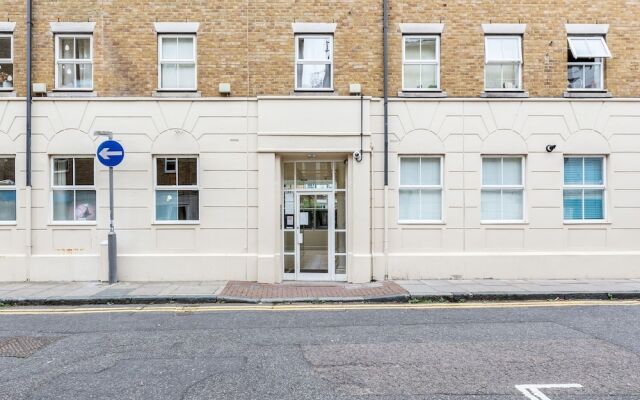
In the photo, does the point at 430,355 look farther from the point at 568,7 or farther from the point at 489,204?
the point at 568,7

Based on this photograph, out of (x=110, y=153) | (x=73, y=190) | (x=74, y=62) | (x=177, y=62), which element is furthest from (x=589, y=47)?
(x=73, y=190)

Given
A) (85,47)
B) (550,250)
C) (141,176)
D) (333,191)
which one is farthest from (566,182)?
(85,47)

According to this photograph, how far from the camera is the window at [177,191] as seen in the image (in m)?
11.3

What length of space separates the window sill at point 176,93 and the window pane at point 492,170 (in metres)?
7.34

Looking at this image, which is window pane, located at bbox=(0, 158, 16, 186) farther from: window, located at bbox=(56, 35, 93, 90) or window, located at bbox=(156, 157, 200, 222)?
window, located at bbox=(156, 157, 200, 222)

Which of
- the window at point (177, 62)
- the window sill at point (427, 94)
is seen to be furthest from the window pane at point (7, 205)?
the window sill at point (427, 94)

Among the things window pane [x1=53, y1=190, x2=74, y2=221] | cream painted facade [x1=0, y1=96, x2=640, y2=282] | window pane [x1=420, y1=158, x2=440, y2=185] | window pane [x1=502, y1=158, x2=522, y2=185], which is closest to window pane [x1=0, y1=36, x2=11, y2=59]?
cream painted facade [x1=0, y1=96, x2=640, y2=282]

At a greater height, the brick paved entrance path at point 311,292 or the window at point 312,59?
the window at point 312,59

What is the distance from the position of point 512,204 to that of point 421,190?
7.75 ft

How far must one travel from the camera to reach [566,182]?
38.4ft

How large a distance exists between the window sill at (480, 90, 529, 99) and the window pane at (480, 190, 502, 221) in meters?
2.39

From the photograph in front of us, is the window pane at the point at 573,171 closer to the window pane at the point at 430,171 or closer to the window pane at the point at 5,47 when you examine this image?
the window pane at the point at 430,171

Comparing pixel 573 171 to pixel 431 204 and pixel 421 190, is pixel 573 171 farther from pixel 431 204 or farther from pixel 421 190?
pixel 421 190

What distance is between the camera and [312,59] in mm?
11391
